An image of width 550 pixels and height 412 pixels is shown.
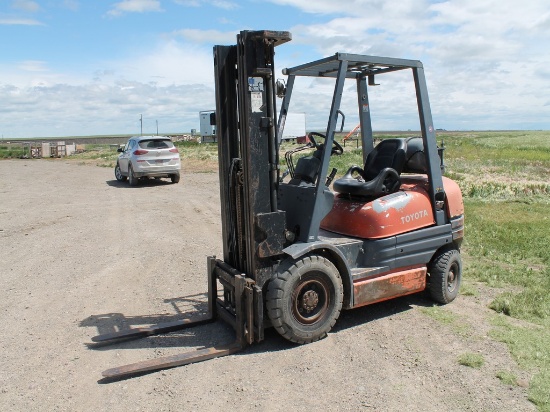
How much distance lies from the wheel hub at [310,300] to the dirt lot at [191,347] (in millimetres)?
403

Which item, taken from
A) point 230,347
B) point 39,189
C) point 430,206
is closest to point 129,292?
point 230,347

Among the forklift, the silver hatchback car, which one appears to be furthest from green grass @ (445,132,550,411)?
the silver hatchback car

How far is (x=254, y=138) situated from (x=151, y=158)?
14.3m

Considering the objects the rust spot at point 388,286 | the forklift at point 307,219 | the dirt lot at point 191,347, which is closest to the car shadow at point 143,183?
the dirt lot at point 191,347

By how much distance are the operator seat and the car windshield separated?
13.1 m

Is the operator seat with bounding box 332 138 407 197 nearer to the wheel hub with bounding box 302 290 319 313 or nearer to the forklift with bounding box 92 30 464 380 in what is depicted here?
the forklift with bounding box 92 30 464 380

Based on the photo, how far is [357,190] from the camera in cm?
598

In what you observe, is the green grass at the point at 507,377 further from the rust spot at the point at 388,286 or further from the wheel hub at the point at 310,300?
the wheel hub at the point at 310,300

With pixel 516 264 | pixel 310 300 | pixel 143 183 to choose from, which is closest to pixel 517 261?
pixel 516 264

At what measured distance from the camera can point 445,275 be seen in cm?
630

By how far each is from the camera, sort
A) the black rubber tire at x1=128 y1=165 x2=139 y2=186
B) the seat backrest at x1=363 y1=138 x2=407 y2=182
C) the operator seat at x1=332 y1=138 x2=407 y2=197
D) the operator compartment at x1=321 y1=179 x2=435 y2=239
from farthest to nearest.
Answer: the black rubber tire at x1=128 y1=165 x2=139 y2=186 → the seat backrest at x1=363 y1=138 x2=407 y2=182 → the operator seat at x1=332 y1=138 x2=407 y2=197 → the operator compartment at x1=321 y1=179 x2=435 y2=239

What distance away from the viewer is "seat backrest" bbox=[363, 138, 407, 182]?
247 inches

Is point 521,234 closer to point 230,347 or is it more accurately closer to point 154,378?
point 230,347

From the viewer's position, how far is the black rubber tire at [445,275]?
20.7ft
